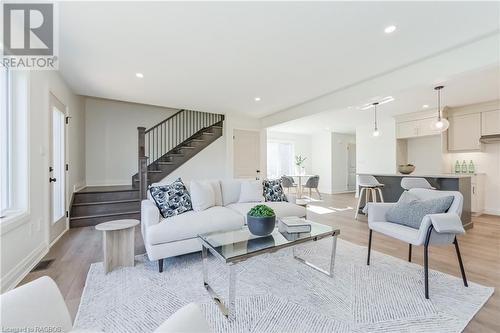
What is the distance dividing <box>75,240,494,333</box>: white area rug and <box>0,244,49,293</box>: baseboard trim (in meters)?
0.60

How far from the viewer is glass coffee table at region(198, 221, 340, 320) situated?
1.60 m

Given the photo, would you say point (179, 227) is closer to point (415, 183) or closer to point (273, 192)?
point (273, 192)

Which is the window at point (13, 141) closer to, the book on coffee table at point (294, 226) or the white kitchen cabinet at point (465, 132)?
the book on coffee table at point (294, 226)

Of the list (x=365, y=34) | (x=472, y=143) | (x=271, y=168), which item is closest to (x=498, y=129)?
(x=472, y=143)

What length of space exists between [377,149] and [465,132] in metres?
2.07

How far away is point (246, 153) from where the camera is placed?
20.8ft

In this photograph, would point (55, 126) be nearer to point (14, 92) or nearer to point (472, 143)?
point (14, 92)

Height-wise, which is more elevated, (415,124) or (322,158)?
(415,124)

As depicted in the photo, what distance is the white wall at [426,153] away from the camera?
5.88 m

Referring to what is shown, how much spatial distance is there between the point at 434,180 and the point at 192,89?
4656 mm

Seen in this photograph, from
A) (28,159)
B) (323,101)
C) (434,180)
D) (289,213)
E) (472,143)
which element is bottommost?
(289,213)

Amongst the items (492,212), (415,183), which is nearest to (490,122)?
(492,212)

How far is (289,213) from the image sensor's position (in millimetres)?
3209

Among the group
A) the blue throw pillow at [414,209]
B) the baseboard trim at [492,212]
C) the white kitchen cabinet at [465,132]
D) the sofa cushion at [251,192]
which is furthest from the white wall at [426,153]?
the sofa cushion at [251,192]
